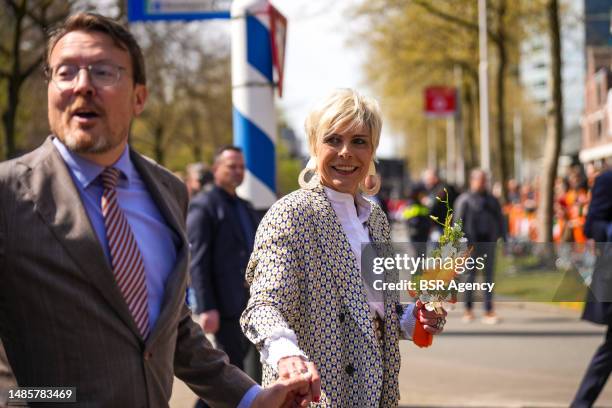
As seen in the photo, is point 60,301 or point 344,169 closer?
point 60,301

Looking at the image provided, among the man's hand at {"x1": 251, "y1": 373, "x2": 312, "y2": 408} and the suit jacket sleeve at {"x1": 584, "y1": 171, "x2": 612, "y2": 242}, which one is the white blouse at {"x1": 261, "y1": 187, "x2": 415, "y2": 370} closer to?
the man's hand at {"x1": 251, "y1": 373, "x2": 312, "y2": 408}

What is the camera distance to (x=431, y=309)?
138 inches

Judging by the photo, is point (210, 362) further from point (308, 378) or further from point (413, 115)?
point (413, 115)

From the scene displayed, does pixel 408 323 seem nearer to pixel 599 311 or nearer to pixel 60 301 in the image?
pixel 60 301

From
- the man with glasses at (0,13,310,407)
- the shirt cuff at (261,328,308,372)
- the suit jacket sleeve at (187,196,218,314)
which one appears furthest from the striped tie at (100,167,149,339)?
the suit jacket sleeve at (187,196,218,314)

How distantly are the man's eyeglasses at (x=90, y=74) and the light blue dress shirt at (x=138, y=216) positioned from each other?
0.52ft

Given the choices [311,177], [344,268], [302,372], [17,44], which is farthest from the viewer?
[17,44]

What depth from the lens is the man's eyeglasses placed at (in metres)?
2.61

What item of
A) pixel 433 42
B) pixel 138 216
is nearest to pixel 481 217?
pixel 138 216

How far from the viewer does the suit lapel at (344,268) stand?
3381mm

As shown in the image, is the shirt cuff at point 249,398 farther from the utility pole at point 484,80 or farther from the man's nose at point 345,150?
the utility pole at point 484,80

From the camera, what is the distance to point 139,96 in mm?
2834

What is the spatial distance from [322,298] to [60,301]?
1.16m

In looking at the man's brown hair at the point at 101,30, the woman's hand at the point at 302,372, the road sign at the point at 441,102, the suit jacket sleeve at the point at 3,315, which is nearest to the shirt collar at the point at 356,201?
the woman's hand at the point at 302,372
